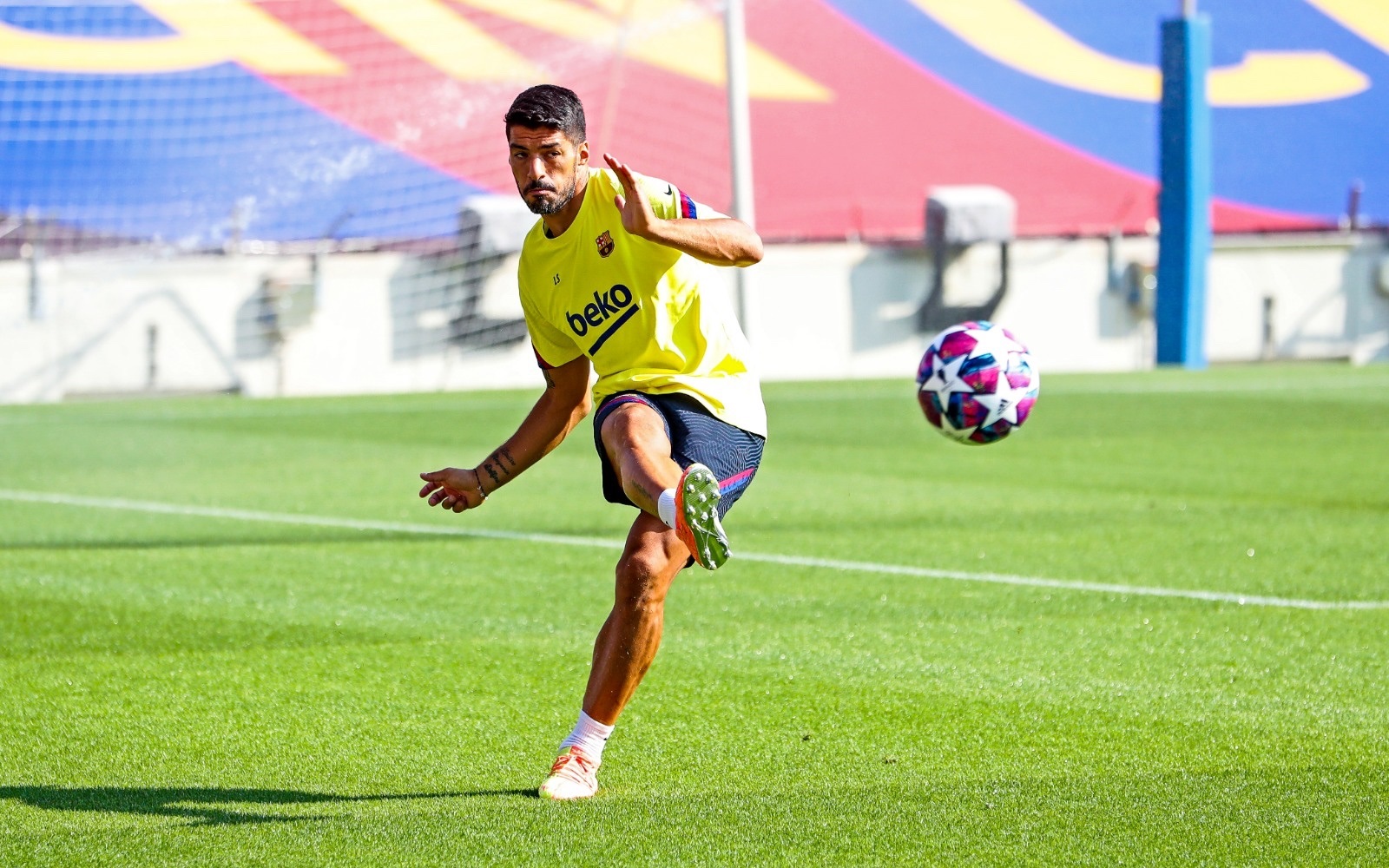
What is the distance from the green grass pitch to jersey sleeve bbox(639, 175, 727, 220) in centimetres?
147

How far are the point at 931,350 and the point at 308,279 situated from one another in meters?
12.8

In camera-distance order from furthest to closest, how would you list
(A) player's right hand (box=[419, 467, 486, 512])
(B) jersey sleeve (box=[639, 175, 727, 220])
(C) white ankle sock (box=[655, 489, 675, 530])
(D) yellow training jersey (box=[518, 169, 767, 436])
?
(A) player's right hand (box=[419, 467, 486, 512]) → (D) yellow training jersey (box=[518, 169, 767, 436]) → (B) jersey sleeve (box=[639, 175, 727, 220]) → (C) white ankle sock (box=[655, 489, 675, 530])

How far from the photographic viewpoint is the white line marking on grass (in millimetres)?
7387

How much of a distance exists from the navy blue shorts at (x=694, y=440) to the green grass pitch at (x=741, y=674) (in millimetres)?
753

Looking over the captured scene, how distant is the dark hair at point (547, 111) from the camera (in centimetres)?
473

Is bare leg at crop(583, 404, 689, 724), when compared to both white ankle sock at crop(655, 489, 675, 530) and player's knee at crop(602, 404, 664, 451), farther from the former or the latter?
white ankle sock at crop(655, 489, 675, 530)

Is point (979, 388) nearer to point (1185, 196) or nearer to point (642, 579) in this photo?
point (642, 579)

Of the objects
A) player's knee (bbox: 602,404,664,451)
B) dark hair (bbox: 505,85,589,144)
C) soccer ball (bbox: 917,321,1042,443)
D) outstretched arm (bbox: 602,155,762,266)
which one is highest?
dark hair (bbox: 505,85,589,144)

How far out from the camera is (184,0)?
18.1 m

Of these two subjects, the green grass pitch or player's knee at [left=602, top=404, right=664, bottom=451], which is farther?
player's knee at [left=602, top=404, right=664, bottom=451]

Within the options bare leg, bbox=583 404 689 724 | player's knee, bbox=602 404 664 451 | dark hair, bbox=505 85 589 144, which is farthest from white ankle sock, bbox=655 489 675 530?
dark hair, bbox=505 85 589 144

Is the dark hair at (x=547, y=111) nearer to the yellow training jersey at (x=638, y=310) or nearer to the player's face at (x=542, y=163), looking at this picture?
the player's face at (x=542, y=163)

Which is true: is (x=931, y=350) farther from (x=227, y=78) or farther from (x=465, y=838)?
(x=227, y=78)

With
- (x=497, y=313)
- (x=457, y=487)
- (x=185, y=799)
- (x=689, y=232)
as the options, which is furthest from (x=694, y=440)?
(x=497, y=313)
